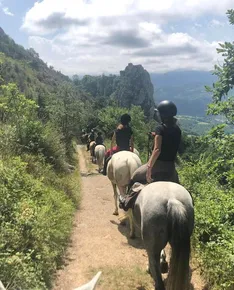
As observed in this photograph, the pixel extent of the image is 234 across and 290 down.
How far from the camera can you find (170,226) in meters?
4.70

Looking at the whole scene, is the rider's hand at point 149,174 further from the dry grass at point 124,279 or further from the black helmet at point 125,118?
the black helmet at point 125,118

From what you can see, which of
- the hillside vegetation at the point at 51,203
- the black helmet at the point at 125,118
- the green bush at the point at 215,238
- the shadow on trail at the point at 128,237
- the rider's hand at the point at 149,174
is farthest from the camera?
the black helmet at the point at 125,118

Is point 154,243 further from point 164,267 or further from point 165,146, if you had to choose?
point 165,146

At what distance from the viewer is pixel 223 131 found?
40.4 ft

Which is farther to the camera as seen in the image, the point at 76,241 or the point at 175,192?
the point at 76,241

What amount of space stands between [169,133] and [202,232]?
240 cm

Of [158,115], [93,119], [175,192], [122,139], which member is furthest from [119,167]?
[93,119]

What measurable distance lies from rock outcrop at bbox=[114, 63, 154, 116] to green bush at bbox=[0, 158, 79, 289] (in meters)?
136

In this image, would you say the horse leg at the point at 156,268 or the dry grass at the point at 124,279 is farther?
the dry grass at the point at 124,279

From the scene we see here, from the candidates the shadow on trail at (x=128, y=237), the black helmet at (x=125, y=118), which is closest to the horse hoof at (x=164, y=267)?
the shadow on trail at (x=128, y=237)

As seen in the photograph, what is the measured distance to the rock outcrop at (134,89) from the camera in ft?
505

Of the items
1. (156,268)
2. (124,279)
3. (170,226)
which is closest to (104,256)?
(124,279)

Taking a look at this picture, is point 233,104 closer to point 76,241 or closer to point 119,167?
point 119,167

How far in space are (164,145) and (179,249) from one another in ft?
7.07
